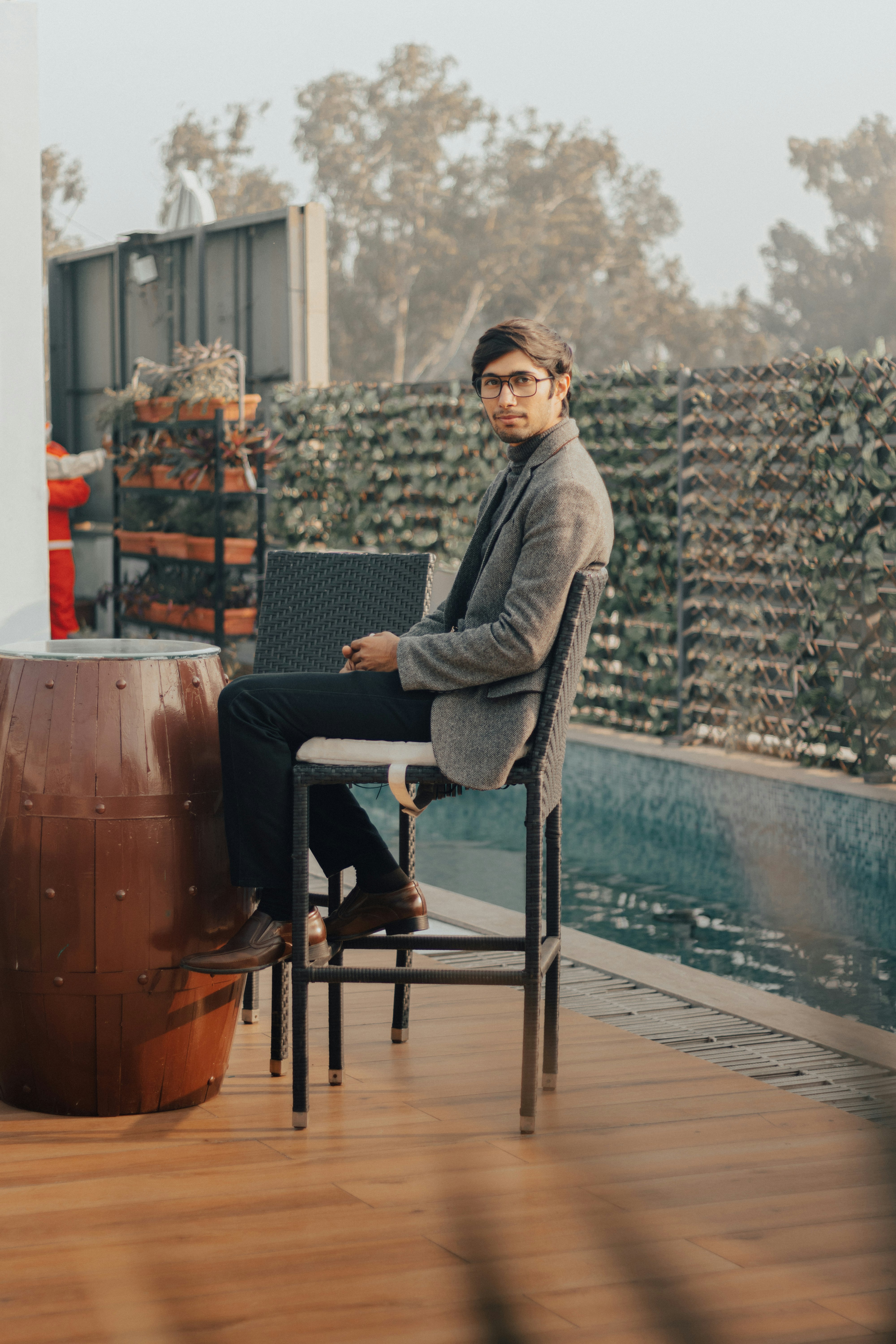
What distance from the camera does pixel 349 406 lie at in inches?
320

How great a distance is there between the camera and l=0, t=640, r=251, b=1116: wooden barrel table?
7.14 feet

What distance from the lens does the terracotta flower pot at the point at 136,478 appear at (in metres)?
8.23

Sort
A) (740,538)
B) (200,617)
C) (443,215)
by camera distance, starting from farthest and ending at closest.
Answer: (443,215) < (200,617) < (740,538)

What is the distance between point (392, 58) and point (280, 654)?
34166 mm

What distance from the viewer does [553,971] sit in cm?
247

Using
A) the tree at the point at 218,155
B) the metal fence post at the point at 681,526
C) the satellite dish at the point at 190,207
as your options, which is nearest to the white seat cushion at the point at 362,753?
the metal fence post at the point at 681,526

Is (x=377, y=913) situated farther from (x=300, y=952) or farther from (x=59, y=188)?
(x=59, y=188)

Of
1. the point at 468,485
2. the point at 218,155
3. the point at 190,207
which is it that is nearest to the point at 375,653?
the point at 468,485

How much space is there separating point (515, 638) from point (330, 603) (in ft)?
2.28

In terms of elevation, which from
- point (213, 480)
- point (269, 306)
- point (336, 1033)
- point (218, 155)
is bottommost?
point (336, 1033)

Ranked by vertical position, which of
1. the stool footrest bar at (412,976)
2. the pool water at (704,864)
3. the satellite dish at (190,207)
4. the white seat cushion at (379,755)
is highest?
the satellite dish at (190,207)

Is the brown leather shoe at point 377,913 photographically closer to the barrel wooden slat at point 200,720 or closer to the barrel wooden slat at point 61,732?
the barrel wooden slat at point 200,720

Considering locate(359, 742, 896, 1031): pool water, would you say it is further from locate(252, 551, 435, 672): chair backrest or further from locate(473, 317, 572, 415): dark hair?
locate(473, 317, 572, 415): dark hair

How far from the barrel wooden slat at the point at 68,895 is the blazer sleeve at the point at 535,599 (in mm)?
605
